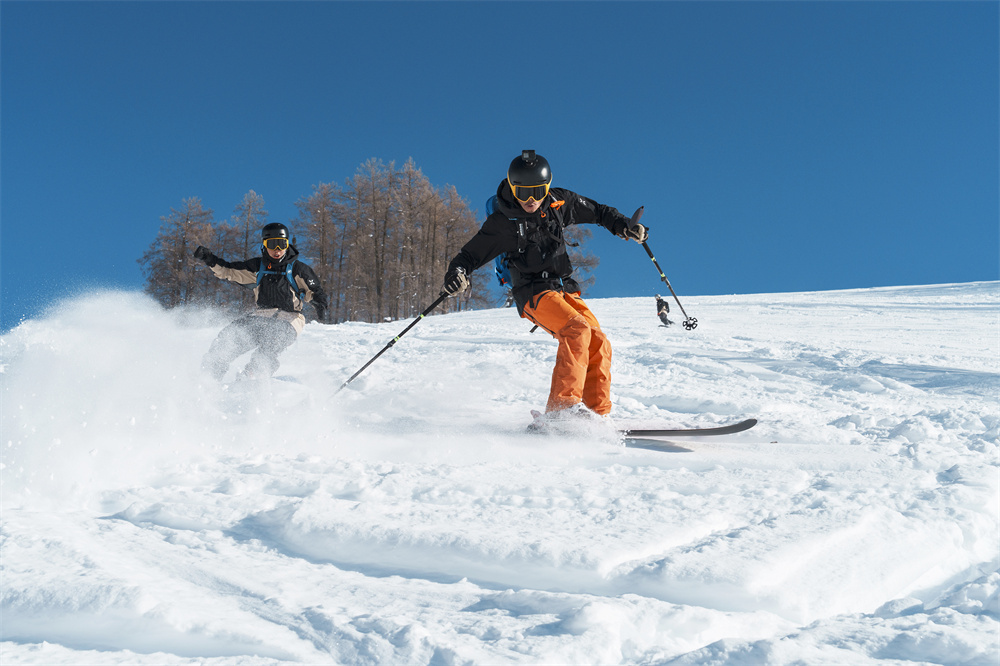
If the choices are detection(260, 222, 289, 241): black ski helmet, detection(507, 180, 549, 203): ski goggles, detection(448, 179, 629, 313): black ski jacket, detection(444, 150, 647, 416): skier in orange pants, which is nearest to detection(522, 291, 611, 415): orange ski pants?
detection(444, 150, 647, 416): skier in orange pants

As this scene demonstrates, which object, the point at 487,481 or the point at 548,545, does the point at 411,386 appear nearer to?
the point at 487,481

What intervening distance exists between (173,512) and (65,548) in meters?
0.43

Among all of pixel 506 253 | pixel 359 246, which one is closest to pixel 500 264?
pixel 506 253

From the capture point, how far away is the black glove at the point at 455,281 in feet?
15.7

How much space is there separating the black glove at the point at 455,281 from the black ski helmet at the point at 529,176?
2.40 feet

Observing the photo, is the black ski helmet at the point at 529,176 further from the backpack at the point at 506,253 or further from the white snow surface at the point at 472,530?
the white snow surface at the point at 472,530

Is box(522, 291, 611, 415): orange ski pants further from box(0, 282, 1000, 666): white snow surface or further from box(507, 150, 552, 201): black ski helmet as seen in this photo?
box(507, 150, 552, 201): black ski helmet

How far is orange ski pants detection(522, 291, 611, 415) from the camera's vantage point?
438 cm

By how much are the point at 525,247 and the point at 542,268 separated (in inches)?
8.5

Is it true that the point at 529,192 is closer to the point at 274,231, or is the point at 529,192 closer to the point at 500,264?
the point at 500,264

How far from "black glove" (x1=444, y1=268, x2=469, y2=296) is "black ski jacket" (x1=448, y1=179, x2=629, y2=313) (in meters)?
0.06

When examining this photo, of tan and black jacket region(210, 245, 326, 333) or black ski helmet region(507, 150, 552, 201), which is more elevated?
black ski helmet region(507, 150, 552, 201)

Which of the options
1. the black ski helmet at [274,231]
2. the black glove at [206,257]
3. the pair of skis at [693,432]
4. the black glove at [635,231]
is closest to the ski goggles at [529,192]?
the black glove at [635,231]

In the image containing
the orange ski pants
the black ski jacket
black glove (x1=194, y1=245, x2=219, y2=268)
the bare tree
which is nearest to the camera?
the orange ski pants
